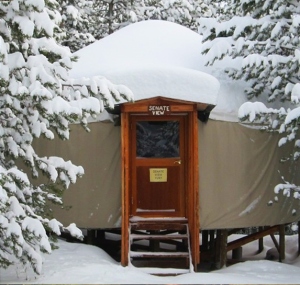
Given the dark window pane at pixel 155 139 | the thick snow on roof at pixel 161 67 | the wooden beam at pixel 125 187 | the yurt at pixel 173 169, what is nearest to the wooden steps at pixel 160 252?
the yurt at pixel 173 169

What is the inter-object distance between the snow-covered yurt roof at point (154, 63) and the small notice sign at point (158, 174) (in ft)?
4.44

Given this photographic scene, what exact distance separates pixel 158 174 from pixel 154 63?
1.88 m

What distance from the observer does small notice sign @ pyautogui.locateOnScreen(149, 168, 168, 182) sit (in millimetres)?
8680

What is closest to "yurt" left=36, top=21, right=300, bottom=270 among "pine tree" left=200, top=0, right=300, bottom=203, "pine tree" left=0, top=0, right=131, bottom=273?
"pine tree" left=200, top=0, right=300, bottom=203

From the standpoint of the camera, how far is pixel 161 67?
315 inches

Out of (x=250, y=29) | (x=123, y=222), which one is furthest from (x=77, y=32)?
(x=123, y=222)

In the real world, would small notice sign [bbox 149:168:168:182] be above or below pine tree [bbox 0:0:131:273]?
below

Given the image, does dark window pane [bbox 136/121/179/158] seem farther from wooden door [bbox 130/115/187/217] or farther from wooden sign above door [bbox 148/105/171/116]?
wooden sign above door [bbox 148/105/171/116]

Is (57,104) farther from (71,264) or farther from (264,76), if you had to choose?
(264,76)

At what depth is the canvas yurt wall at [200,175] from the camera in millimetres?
8617

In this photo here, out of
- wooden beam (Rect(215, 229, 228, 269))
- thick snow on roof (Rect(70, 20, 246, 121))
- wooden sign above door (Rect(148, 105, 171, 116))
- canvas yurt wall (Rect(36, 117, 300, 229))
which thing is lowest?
wooden beam (Rect(215, 229, 228, 269))

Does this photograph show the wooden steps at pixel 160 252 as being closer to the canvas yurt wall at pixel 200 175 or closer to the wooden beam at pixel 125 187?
the wooden beam at pixel 125 187

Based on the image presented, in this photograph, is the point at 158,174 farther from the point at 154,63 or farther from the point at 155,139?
the point at 154,63

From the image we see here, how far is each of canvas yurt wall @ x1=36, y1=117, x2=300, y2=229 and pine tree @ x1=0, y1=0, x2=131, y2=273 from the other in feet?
5.37
